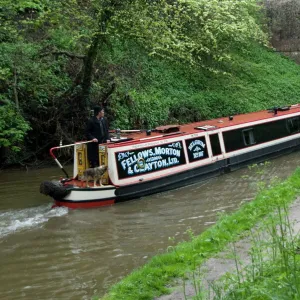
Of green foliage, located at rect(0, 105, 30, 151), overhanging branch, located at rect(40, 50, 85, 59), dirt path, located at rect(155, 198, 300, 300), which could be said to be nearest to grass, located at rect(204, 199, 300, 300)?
dirt path, located at rect(155, 198, 300, 300)

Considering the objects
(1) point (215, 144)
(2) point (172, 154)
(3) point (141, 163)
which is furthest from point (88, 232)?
(1) point (215, 144)

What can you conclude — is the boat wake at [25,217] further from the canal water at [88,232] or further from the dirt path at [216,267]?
the dirt path at [216,267]

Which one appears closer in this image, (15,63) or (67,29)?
(15,63)

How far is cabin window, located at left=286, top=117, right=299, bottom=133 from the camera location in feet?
50.2

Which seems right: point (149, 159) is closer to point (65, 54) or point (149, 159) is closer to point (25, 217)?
point (25, 217)

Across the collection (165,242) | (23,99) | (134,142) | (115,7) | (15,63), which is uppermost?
(115,7)

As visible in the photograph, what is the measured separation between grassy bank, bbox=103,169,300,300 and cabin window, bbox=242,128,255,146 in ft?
19.5

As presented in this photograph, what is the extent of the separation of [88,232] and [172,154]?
11.8 feet

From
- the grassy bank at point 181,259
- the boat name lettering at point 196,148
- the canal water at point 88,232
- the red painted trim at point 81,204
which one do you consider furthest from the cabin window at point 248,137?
the grassy bank at point 181,259

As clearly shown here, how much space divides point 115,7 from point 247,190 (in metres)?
5.64

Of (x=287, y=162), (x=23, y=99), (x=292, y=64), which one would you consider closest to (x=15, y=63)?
(x=23, y=99)

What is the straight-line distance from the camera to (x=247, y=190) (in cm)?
1134

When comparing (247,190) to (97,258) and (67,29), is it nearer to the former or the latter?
(97,258)

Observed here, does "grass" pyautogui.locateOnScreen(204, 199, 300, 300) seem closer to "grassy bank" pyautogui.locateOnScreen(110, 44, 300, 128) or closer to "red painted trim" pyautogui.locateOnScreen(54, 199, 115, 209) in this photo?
"red painted trim" pyautogui.locateOnScreen(54, 199, 115, 209)
